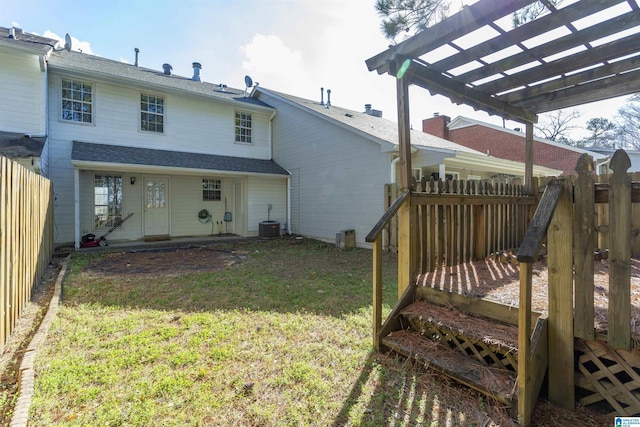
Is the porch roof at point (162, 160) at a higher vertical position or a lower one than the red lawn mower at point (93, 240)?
higher

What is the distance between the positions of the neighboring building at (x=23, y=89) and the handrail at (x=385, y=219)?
8.48 m

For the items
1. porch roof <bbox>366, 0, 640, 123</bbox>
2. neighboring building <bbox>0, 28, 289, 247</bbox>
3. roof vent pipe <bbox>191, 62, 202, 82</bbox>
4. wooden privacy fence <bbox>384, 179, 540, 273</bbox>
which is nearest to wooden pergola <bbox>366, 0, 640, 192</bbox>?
porch roof <bbox>366, 0, 640, 123</bbox>

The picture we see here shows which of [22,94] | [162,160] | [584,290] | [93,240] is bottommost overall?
[93,240]

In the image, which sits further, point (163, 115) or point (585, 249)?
point (163, 115)

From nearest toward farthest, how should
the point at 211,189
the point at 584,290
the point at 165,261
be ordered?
the point at 584,290, the point at 165,261, the point at 211,189

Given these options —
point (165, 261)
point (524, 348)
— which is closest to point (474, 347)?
point (524, 348)

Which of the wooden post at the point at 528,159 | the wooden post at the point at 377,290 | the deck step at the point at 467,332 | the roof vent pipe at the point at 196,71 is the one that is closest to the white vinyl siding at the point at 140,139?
the roof vent pipe at the point at 196,71

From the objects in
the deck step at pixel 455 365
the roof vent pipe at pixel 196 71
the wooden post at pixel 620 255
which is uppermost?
the roof vent pipe at pixel 196 71

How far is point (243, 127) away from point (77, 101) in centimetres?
504

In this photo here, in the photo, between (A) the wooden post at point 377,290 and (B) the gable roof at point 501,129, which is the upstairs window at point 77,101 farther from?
(B) the gable roof at point 501,129

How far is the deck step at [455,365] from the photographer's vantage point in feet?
6.92

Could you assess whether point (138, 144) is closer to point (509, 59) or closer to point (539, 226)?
point (509, 59)

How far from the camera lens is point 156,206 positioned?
35.2 ft

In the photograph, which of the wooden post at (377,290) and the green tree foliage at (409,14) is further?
the green tree foliage at (409,14)
